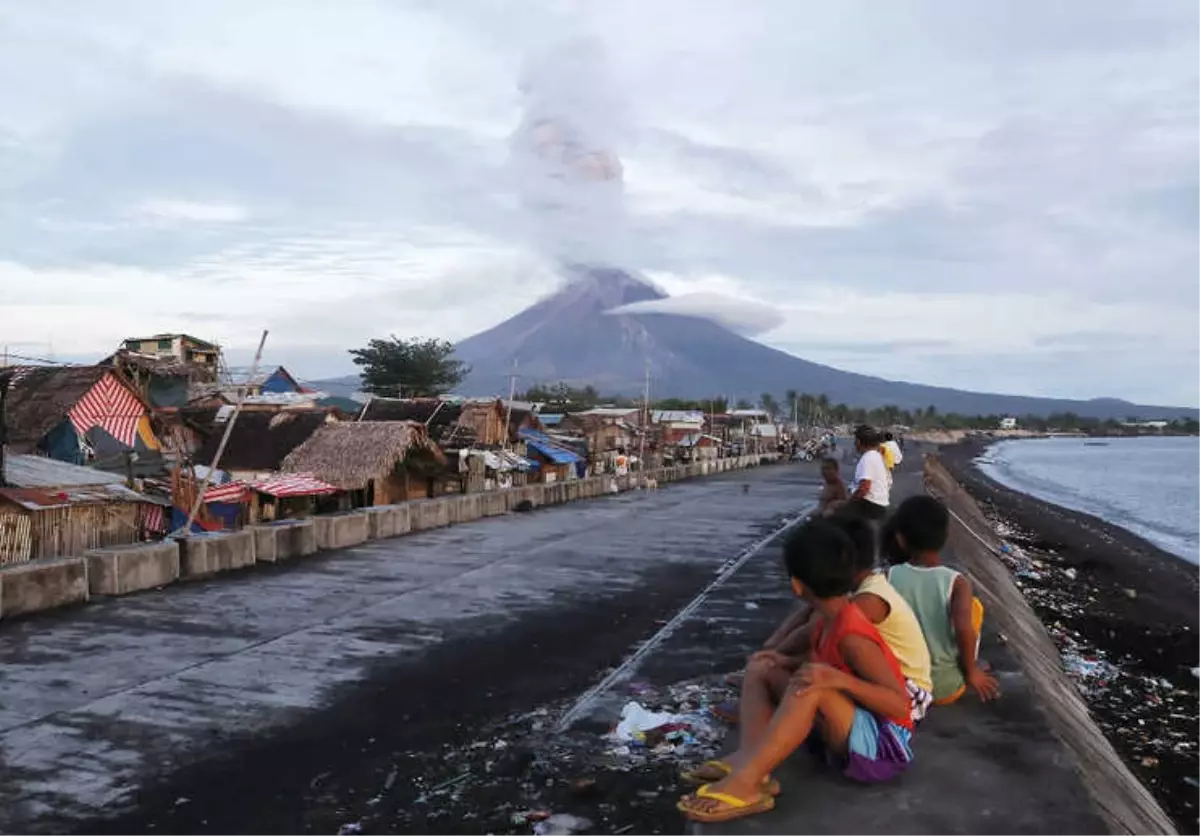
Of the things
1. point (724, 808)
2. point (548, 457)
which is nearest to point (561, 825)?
point (724, 808)

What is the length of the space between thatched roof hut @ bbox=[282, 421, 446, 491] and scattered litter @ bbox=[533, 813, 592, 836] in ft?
62.3

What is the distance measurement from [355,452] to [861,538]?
20.2 m

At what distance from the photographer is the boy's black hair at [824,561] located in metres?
3.57

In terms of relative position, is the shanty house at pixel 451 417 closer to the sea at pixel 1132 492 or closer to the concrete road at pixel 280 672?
the concrete road at pixel 280 672

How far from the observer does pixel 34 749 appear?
5.45 meters

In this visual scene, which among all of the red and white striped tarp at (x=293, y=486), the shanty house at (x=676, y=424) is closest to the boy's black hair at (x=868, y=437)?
the red and white striped tarp at (x=293, y=486)

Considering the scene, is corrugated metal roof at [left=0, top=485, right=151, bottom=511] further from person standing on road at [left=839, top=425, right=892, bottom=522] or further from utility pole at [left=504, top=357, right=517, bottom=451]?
utility pole at [left=504, top=357, right=517, bottom=451]

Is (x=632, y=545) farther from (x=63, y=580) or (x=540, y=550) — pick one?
(x=63, y=580)

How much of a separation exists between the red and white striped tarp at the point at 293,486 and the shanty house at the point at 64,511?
109 inches

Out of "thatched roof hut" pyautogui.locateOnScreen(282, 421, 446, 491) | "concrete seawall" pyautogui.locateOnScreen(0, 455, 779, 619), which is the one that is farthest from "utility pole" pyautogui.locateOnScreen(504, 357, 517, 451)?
"concrete seawall" pyautogui.locateOnScreen(0, 455, 779, 619)

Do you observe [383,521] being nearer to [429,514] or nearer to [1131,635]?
[429,514]

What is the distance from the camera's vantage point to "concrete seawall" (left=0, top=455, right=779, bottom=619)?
9.32m

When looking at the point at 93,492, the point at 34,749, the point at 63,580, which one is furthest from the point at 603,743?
the point at 93,492

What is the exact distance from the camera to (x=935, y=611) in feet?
15.4
